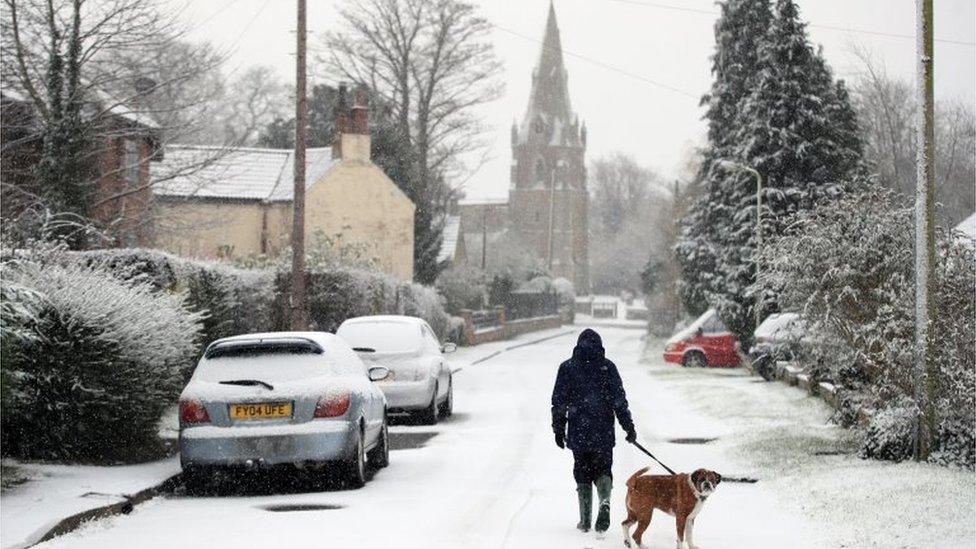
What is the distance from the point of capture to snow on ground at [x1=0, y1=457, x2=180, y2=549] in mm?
9555

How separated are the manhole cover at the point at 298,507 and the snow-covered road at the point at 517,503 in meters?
0.05

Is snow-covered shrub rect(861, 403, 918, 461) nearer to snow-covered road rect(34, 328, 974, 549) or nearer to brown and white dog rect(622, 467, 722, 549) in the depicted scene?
snow-covered road rect(34, 328, 974, 549)

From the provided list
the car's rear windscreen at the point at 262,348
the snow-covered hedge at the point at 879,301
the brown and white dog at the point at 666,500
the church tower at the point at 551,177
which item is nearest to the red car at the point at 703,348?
the snow-covered hedge at the point at 879,301

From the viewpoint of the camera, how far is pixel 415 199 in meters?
55.5

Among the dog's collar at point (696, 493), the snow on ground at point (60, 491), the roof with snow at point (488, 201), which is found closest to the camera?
the dog's collar at point (696, 493)

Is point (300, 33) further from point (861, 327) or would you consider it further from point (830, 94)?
point (830, 94)

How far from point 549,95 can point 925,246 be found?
4264 inches

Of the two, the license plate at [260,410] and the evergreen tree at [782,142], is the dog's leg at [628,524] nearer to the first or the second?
the license plate at [260,410]

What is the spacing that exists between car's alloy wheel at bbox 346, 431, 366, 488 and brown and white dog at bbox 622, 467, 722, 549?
396cm

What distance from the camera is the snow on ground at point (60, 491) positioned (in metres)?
9.55

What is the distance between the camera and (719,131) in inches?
1853

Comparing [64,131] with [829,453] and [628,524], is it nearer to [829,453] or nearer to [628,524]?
[829,453]

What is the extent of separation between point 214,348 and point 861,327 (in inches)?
297

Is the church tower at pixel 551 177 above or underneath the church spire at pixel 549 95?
underneath
